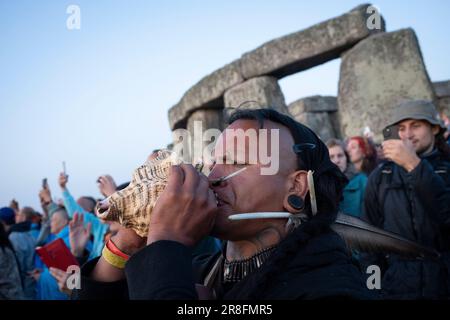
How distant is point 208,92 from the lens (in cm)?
925

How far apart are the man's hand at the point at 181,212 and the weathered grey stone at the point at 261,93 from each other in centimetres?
655

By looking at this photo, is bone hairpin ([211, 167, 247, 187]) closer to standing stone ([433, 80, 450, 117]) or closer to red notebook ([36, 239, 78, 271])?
red notebook ([36, 239, 78, 271])

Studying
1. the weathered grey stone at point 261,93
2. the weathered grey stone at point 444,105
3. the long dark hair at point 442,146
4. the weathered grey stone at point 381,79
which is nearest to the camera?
the long dark hair at point 442,146

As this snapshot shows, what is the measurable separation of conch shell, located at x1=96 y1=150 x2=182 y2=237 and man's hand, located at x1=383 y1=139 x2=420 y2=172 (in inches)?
73.7

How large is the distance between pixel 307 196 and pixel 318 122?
31.4 feet

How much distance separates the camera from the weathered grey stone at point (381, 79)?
21.8 ft

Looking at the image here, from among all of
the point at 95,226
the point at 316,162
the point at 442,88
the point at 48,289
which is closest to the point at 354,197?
the point at 316,162

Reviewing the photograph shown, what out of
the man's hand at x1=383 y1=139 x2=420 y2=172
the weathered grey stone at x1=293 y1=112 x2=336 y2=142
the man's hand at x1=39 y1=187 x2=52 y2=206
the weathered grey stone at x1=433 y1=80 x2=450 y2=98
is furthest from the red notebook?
the weathered grey stone at x1=433 y1=80 x2=450 y2=98

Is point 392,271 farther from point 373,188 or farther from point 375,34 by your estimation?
point 375,34

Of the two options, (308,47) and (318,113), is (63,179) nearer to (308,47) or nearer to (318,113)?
(308,47)

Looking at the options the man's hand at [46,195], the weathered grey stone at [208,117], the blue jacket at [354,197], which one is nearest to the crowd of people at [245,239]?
the blue jacket at [354,197]

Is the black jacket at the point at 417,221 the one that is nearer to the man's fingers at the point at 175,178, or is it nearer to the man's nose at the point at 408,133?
the man's nose at the point at 408,133

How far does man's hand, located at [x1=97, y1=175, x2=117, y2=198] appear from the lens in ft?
10.6
